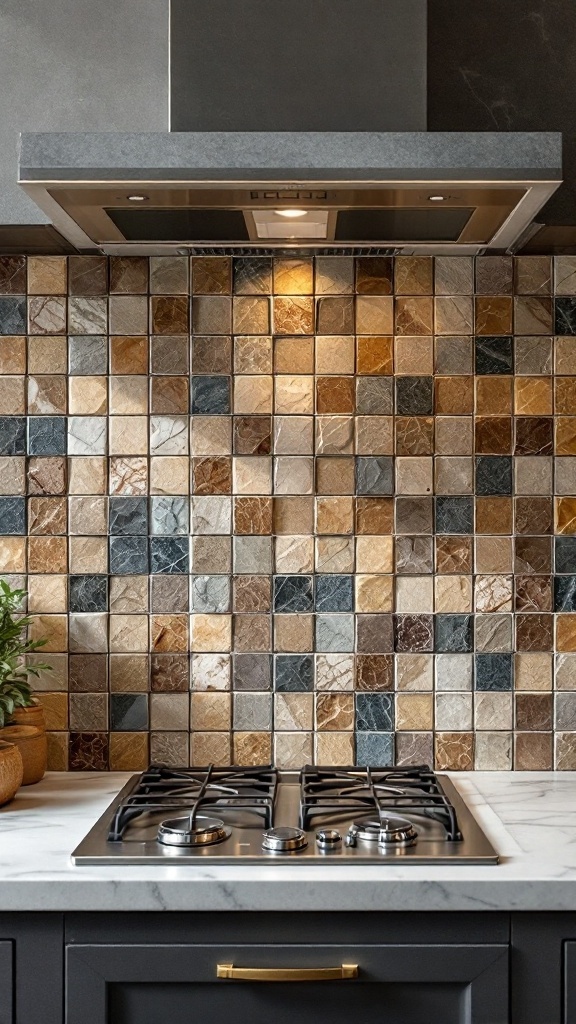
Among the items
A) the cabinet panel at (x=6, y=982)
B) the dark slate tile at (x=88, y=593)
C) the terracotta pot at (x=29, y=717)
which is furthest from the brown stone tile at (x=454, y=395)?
the cabinet panel at (x=6, y=982)

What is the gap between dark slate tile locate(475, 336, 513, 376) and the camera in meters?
1.97

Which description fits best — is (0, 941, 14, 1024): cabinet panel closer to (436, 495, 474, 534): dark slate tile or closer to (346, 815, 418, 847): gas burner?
(346, 815, 418, 847): gas burner

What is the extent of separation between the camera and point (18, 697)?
1.78m

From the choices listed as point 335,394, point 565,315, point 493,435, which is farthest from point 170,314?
point 565,315

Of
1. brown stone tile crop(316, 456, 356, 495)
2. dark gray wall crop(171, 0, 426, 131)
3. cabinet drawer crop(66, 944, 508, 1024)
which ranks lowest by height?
cabinet drawer crop(66, 944, 508, 1024)

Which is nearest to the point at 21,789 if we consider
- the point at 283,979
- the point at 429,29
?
the point at 283,979

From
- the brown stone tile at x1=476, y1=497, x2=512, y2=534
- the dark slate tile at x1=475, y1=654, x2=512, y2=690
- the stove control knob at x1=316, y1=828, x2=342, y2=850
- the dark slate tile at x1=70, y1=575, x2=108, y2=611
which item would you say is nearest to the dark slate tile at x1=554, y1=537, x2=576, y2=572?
the brown stone tile at x1=476, y1=497, x2=512, y2=534

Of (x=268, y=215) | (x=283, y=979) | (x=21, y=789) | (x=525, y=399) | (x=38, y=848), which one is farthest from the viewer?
(x=525, y=399)

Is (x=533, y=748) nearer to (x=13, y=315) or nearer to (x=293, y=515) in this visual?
(x=293, y=515)

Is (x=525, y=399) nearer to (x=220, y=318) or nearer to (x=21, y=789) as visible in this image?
(x=220, y=318)

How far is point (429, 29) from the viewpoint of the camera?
173 cm

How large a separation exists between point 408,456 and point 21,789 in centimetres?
99

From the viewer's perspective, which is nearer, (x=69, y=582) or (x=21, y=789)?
(x=21, y=789)

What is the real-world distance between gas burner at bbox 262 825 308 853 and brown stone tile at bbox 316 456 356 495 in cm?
72
